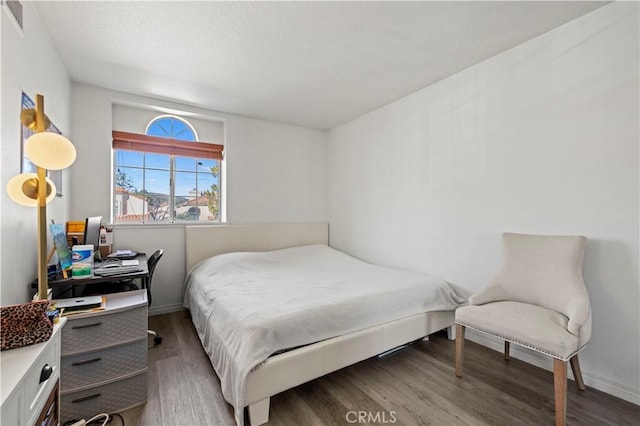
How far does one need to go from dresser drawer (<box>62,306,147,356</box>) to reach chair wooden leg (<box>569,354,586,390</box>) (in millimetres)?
2811

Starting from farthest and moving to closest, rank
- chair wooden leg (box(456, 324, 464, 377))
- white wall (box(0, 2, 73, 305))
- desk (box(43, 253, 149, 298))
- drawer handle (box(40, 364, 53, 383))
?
chair wooden leg (box(456, 324, 464, 377)) < desk (box(43, 253, 149, 298)) < white wall (box(0, 2, 73, 305)) < drawer handle (box(40, 364, 53, 383))

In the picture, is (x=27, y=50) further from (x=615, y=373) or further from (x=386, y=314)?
(x=615, y=373)

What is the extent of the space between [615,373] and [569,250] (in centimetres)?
84

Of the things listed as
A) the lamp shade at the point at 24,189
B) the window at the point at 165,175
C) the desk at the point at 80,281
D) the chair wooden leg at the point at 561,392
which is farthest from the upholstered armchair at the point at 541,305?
the window at the point at 165,175

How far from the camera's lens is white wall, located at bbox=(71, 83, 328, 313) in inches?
116

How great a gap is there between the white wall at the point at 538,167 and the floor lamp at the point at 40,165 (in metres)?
2.91

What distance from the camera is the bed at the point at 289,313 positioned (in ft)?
5.37

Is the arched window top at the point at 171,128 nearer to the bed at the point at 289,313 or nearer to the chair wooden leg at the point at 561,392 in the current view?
the bed at the point at 289,313

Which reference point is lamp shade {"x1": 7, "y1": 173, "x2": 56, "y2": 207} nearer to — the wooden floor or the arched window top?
the wooden floor

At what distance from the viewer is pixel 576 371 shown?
1888 mm

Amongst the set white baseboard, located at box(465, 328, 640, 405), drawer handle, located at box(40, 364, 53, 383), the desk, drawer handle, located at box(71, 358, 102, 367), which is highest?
the desk

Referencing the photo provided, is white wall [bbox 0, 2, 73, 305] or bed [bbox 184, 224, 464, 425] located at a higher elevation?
white wall [bbox 0, 2, 73, 305]

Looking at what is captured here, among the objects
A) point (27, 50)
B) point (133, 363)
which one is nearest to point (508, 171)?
point (133, 363)

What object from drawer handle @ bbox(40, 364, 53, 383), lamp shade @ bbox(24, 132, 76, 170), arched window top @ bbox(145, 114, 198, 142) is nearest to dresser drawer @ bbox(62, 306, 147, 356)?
drawer handle @ bbox(40, 364, 53, 383)
